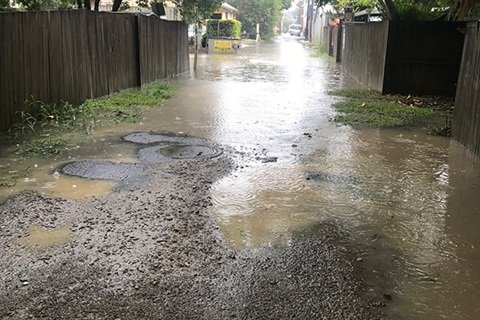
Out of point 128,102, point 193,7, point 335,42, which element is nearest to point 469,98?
point 128,102

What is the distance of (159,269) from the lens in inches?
148

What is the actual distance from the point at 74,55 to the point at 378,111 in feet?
21.3

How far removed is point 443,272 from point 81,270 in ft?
9.20

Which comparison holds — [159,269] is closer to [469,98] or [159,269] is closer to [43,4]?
[469,98]

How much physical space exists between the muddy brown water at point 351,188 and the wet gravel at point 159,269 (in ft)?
0.70

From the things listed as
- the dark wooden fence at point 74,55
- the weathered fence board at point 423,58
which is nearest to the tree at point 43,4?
the dark wooden fence at point 74,55

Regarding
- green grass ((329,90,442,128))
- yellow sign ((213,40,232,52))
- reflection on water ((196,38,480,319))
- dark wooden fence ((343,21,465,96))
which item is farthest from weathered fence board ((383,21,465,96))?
yellow sign ((213,40,232,52))

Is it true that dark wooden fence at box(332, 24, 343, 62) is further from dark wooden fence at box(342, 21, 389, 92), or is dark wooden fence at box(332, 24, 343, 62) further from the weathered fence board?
the weathered fence board

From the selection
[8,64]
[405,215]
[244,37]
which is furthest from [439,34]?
[244,37]

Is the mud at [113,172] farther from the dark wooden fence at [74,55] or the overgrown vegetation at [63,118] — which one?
the dark wooden fence at [74,55]

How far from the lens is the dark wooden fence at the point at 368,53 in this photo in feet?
43.9

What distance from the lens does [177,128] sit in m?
8.55

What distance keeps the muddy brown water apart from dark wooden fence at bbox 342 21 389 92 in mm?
3944

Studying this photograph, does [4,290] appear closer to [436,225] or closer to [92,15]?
[436,225]
